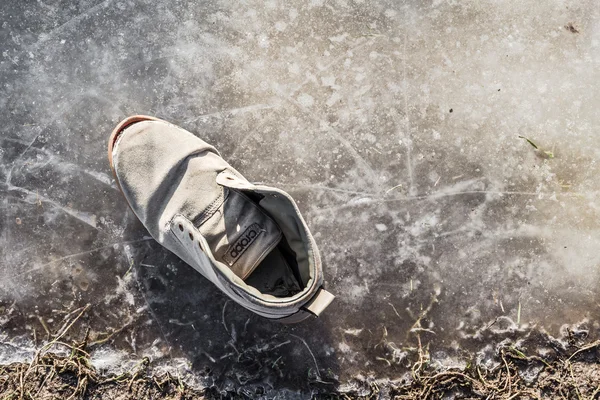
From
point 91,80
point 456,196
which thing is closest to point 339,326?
point 456,196

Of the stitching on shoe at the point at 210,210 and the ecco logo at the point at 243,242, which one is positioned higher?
the stitching on shoe at the point at 210,210

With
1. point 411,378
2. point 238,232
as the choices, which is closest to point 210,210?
point 238,232

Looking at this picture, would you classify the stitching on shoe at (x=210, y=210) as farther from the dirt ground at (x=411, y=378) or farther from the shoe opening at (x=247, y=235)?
the dirt ground at (x=411, y=378)

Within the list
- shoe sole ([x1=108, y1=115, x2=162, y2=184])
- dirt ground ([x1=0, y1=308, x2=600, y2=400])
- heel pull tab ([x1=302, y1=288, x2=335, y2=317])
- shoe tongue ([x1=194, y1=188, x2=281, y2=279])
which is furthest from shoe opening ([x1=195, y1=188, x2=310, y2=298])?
dirt ground ([x1=0, y1=308, x2=600, y2=400])

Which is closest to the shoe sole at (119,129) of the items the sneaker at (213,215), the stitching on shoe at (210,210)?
the sneaker at (213,215)

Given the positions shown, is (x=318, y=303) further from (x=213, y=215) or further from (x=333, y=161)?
(x=333, y=161)

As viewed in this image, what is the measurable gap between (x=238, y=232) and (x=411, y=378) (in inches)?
42.4

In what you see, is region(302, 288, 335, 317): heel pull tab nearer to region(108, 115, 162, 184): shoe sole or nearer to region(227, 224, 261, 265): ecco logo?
region(227, 224, 261, 265): ecco logo

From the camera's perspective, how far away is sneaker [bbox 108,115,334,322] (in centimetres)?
209

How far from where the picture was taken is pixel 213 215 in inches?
87.4

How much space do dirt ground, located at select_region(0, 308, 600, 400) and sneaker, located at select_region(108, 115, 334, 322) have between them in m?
0.56

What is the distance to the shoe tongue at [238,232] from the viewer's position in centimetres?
218

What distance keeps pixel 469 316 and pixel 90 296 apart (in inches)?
70.8

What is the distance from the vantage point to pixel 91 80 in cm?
252
